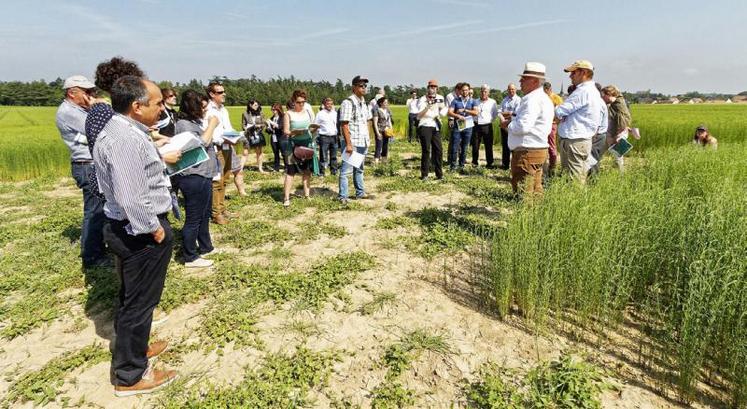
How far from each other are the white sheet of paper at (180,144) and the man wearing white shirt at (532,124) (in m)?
3.45

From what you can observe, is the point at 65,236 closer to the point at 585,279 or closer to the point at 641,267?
the point at 585,279

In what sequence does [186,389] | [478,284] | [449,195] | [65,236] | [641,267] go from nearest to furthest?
[186,389] → [641,267] → [478,284] → [65,236] → [449,195]

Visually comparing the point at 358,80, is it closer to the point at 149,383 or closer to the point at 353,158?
the point at 353,158

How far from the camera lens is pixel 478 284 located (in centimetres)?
382

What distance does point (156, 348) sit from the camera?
2.93 m

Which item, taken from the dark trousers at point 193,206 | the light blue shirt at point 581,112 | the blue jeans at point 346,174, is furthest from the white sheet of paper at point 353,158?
the light blue shirt at point 581,112

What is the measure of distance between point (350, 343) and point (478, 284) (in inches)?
59.1

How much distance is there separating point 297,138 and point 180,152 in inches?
133

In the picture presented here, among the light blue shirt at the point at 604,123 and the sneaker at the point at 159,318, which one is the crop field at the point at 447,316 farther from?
the light blue shirt at the point at 604,123

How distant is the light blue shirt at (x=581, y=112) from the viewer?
504cm

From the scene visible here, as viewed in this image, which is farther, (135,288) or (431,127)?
(431,127)

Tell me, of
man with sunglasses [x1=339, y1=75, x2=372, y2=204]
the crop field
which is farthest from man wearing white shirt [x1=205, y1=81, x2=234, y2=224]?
man with sunglasses [x1=339, y1=75, x2=372, y2=204]

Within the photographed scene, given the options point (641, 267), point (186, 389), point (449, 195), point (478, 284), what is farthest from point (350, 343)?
point (449, 195)

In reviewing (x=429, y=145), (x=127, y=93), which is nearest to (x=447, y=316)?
(x=127, y=93)
